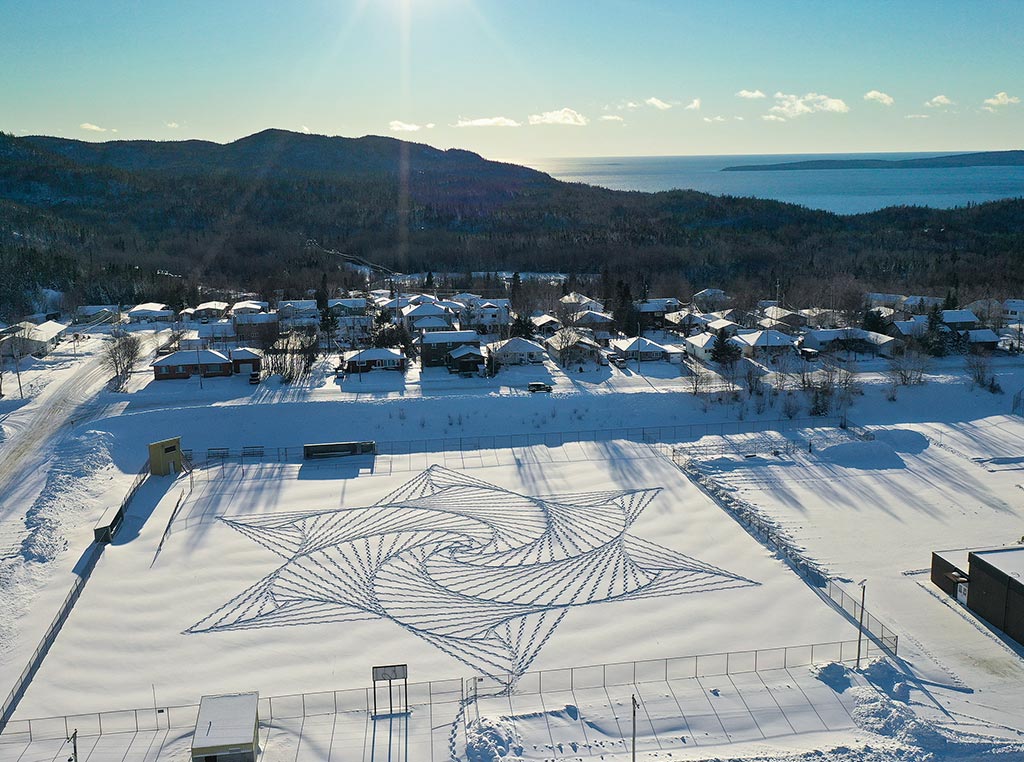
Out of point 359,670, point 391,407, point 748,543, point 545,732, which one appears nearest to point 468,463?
point 391,407

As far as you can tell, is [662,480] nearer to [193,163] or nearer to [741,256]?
[741,256]

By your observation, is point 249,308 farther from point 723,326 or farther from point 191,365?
point 723,326

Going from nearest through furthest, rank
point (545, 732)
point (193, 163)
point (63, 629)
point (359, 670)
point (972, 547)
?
point (545, 732) → point (359, 670) → point (63, 629) → point (972, 547) → point (193, 163)

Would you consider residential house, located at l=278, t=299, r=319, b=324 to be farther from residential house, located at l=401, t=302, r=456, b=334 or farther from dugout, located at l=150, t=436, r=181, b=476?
dugout, located at l=150, t=436, r=181, b=476

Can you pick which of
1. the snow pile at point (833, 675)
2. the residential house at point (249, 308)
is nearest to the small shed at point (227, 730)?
the snow pile at point (833, 675)

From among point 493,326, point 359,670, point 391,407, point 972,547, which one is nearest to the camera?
point 359,670

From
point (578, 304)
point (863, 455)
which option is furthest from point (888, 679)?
point (578, 304)
